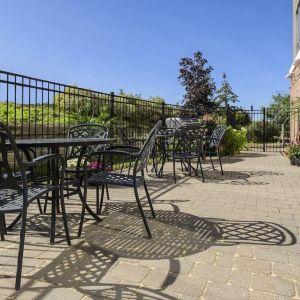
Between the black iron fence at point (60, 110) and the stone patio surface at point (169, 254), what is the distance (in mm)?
1657

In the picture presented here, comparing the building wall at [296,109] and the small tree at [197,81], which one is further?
the small tree at [197,81]

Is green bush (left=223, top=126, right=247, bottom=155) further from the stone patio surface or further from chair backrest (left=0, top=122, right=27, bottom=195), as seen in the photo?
chair backrest (left=0, top=122, right=27, bottom=195)

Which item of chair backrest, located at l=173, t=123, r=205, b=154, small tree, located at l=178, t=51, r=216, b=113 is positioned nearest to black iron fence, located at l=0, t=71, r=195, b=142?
chair backrest, located at l=173, t=123, r=205, b=154

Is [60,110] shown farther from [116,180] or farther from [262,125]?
[262,125]

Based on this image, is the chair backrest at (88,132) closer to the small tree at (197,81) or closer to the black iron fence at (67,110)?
the black iron fence at (67,110)

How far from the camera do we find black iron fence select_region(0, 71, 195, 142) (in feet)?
16.3

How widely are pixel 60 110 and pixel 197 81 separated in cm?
1165

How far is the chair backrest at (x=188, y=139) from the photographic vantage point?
243 inches

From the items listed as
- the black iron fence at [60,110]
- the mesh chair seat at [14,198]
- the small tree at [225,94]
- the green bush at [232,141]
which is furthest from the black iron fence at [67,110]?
the small tree at [225,94]

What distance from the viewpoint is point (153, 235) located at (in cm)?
313

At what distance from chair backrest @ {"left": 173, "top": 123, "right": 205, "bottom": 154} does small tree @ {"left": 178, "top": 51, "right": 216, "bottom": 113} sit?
11.7m

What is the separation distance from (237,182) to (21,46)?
22.6ft

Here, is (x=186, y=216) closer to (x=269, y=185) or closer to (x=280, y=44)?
(x=269, y=185)

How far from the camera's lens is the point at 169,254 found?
2686 mm
